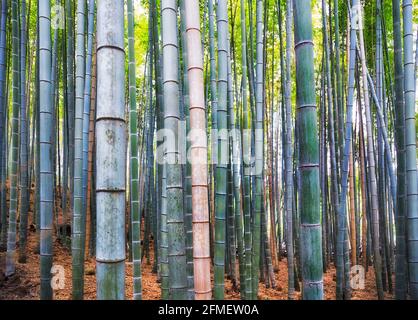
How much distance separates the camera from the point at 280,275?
19.3 feet

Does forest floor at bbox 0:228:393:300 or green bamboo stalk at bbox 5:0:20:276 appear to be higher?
green bamboo stalk at bbox 5:0:20:276

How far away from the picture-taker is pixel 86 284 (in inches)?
158

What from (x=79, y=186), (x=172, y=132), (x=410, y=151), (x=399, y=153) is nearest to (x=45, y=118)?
(x=79, y=186)

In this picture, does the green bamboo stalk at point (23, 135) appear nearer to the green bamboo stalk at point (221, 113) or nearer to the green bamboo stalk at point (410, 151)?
the green bamboo stalk at point (221, 113)

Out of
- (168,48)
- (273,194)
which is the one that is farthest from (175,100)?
(273,194)

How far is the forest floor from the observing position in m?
3.51

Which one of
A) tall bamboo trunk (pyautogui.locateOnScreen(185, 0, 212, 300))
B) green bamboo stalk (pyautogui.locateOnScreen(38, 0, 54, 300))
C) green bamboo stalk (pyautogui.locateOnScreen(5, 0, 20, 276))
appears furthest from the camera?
green bamboo stalk (pyautogui.locateOnScreen(5, 0, 20, 276))

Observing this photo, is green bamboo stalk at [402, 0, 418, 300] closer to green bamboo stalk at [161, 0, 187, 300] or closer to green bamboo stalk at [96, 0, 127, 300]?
green bamboo stalk at [161, 0, 187, 300]

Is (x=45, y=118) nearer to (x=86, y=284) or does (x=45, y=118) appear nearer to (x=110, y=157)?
(x=110, y=157)

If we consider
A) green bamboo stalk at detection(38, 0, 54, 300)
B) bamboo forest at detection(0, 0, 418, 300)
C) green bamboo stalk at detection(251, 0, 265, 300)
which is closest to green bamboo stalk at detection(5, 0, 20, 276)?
bamboo forest at detection(0, 0, 418, 300)

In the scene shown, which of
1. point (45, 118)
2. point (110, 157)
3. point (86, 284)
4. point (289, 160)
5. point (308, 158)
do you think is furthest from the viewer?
point (86, 284)

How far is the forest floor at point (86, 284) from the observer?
3.51m
